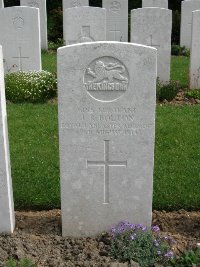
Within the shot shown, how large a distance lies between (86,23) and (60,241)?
6.15m

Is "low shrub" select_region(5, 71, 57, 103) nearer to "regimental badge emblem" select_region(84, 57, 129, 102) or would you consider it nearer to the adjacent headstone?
the adjacent headstone

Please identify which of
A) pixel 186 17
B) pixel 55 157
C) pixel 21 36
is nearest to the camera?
pixel 55 157

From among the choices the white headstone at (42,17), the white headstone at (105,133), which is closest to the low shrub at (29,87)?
the white headstone at (105,133)

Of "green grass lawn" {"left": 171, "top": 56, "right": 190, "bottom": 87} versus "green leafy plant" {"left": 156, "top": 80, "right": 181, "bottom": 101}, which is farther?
"green grass lawn" {"left": 171, "top": 56, "right": 190, "bottom": 87}

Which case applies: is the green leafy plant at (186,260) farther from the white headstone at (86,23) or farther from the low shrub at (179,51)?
the low shrub at (179,51)

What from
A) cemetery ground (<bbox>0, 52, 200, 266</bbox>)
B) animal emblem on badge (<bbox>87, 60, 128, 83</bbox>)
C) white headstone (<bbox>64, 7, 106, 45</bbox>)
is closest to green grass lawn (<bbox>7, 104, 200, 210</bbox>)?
cemetery ground (<bbox>0, 52, 200, 266</bbox>)

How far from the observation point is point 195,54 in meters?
9.30

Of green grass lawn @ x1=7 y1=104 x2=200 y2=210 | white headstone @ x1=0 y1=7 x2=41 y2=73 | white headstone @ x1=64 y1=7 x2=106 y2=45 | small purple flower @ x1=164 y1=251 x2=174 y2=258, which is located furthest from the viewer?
white headstone @ x1=0 y1=7 x2=41 y2=73

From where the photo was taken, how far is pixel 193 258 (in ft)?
12.4

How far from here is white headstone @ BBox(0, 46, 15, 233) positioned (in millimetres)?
4008

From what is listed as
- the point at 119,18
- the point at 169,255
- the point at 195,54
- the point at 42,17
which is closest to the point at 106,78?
the point at 169,255

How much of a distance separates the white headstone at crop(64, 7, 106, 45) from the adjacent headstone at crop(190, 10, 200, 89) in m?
1.78

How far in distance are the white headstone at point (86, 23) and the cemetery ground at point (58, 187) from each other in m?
2.12

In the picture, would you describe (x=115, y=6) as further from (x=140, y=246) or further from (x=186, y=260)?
(x=186, y=260)
